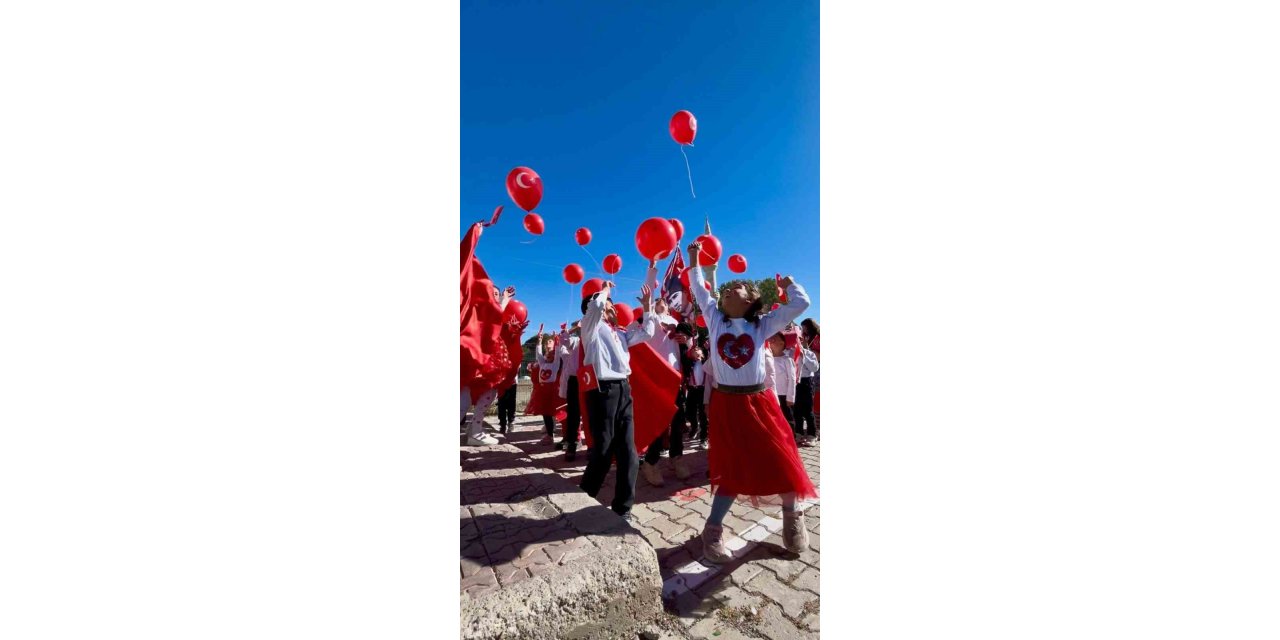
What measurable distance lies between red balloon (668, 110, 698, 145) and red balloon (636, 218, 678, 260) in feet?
2.67

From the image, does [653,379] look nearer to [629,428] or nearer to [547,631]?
[629,428]

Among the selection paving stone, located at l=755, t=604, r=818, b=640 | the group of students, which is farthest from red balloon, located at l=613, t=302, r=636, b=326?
paving stone, located at l=755, t=604, r=818, b=640

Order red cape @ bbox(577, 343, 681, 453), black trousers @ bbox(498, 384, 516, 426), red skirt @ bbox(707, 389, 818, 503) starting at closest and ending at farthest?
1. red skirt @ bbox(707, 389, 818, 503)
2. red cape @ bbox(577, 343, 681, 453)
3. black trousers @ bbox(498, 384, 516, 426)

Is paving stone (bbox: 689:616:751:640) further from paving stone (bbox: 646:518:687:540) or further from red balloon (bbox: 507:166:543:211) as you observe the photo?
red balloon (bbox: 507:166:543:211)

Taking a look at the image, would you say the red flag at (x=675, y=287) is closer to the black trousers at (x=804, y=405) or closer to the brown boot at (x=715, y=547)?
the brown boot at (x=715, y=547)

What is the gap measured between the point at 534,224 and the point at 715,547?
3318 mm

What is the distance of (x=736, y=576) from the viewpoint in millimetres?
2332

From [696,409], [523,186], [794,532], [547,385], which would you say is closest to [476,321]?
[523,186]

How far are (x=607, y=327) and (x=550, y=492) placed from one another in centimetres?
128

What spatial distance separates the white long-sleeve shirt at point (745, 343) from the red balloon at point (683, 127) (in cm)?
190

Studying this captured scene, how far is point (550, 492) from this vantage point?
109 inches

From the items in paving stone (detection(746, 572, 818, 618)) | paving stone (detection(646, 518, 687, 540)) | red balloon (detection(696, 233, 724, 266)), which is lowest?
paving stone (detection(646, 518, 687, 540))

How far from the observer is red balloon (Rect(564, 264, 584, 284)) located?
6.37 m

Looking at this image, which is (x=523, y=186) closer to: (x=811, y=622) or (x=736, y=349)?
(x=736, y=349)
